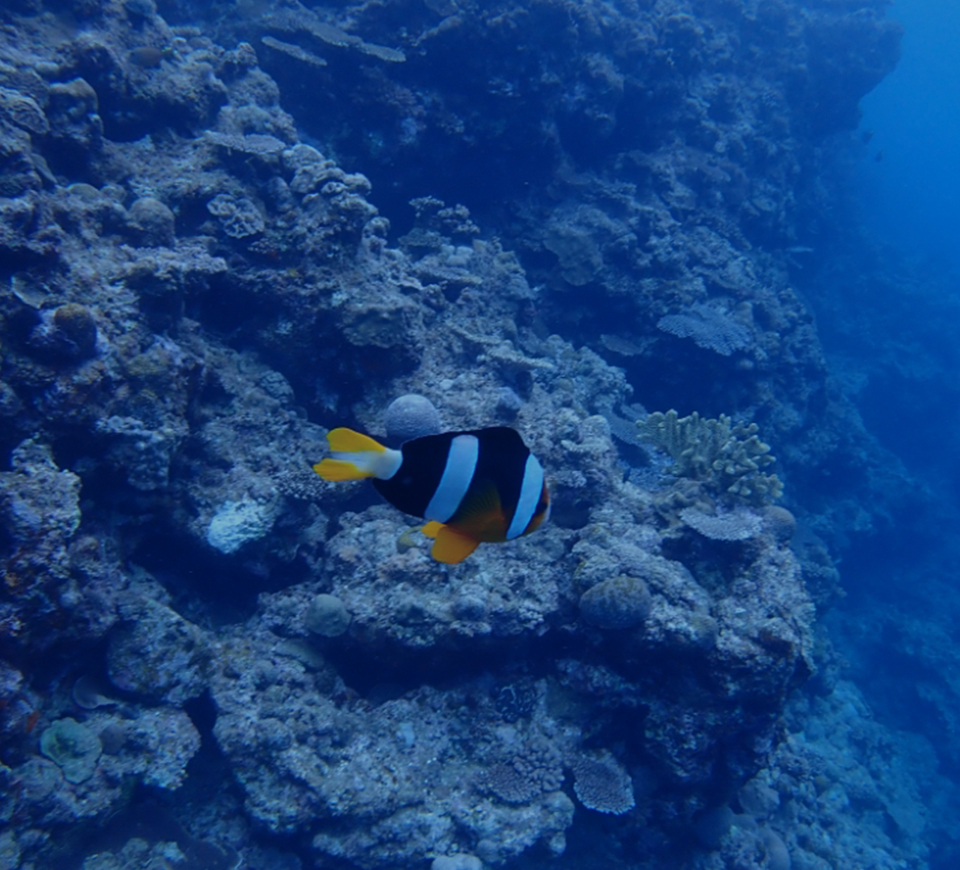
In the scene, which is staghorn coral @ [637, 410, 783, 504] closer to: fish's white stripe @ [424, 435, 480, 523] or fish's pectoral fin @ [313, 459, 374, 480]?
fish's white stripe @ [424, 435, 480, 523]

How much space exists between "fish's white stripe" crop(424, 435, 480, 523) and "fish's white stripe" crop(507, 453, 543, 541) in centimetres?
15

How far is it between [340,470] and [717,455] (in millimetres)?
6017

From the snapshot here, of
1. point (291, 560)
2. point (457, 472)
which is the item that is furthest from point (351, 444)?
point (291, 560)

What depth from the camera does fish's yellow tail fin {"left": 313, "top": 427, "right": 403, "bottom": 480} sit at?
4.51 feet

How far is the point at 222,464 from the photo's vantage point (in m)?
5.38

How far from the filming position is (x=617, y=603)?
4766 millimetres

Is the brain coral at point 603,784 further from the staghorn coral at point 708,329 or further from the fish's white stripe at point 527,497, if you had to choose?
the staghorn coral at point 708,329

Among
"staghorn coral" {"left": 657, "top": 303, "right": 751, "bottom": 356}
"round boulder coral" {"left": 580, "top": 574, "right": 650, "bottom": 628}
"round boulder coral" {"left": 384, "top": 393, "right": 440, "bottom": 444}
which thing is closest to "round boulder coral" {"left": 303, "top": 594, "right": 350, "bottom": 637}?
"round boulder coral" {"left": 384, "top": 393, "right": 440, "bottom": 444}

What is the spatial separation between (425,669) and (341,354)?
336 centimetres

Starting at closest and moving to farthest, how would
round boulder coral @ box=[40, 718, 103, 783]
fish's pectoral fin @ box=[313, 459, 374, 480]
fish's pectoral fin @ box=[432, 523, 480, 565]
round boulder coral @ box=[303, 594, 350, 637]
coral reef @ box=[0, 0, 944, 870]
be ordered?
fish's pectoral fin @ box=[313, 459, 374, 480]
fish's pectoral fin @ box=[432, 523, 480, 565]
round boulder coral @ box=[40, 718, 103, 783]
coral reef @ box=[0, 0, 944, 870]
round boulder coral @ box=[303, 594, 350, 637]

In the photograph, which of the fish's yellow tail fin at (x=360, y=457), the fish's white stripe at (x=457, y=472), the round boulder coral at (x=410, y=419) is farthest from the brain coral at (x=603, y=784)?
the fish's yellow tail fin at (x=360, y=457)

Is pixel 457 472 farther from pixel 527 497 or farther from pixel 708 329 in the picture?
pixel 708 329

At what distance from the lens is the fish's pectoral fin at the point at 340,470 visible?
134 cm

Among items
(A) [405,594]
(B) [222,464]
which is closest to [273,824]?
(A) [405,594]
